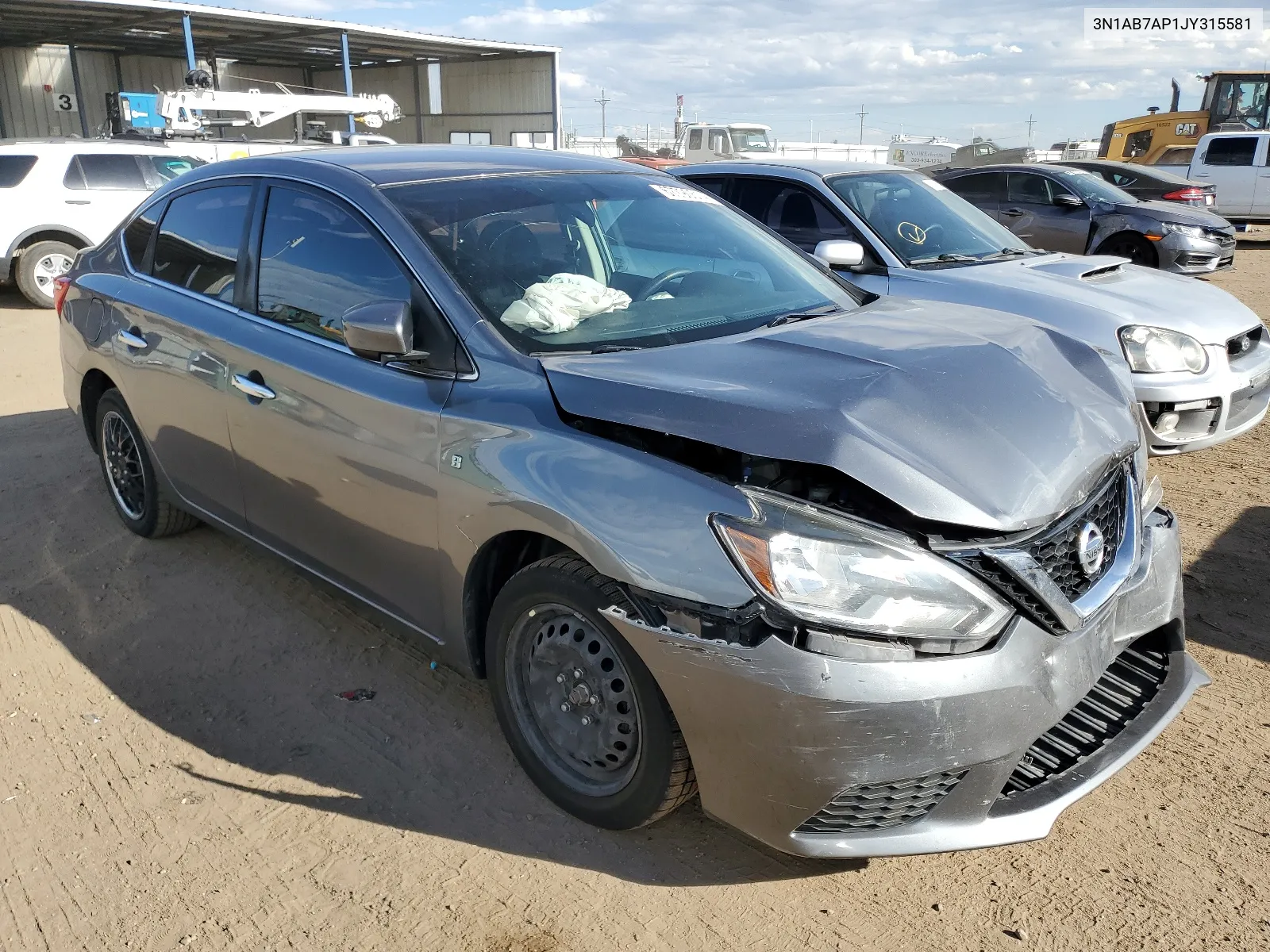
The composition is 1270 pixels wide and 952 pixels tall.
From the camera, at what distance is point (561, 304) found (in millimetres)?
3105

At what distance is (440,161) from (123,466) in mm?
2392

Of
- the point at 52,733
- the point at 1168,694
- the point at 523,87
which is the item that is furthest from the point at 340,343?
the point at 523,87

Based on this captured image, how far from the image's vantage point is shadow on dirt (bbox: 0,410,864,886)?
277cm

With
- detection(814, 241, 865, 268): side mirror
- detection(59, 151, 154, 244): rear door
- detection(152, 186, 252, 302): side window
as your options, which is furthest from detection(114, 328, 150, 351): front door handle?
detection(59, 151, 154, 244): rear door

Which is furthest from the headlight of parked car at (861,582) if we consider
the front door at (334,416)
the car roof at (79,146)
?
the car roof at (79,146)

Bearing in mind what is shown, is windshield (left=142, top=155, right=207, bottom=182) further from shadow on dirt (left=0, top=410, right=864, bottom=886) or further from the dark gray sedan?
the dark gray sedan

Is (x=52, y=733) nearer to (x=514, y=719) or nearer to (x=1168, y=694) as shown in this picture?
(x=514, y=719)

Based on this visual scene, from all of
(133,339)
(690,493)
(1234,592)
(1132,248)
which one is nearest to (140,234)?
(133,339)

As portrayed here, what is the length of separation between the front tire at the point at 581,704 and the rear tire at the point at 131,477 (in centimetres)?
234

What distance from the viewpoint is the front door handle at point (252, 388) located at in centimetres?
350

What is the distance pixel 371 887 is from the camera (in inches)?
103

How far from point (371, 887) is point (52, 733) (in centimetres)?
147

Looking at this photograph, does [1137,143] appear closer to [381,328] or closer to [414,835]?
[381,328]

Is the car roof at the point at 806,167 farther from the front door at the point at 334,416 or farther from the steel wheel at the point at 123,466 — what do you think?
the steel wheel at the point at 123,466
